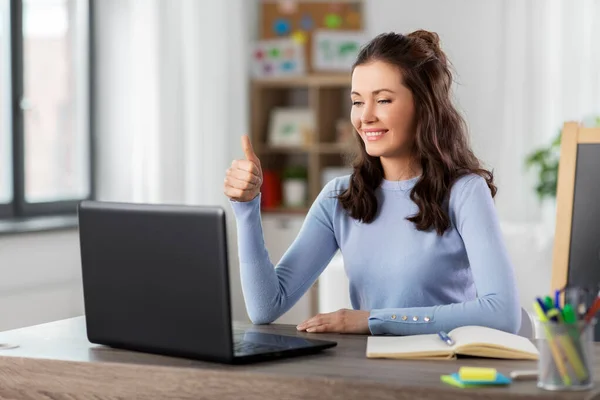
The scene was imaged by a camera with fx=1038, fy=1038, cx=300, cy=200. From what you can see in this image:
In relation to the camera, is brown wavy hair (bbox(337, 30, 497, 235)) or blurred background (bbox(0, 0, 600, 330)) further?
blurred background (bbox(0, 0, 600, 330))

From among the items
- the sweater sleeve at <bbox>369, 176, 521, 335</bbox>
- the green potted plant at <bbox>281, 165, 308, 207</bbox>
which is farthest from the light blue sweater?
the green potted plant at <bbox>281, 165, 308, 207</bbox>

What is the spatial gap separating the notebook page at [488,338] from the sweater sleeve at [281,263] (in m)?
0.49

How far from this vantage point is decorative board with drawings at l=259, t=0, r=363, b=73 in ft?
19.0

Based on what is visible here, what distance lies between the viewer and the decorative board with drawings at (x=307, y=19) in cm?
578

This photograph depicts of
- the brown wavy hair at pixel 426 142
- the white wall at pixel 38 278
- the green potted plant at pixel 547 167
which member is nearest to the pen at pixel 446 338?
the brown wavy hair at pixel 426 142

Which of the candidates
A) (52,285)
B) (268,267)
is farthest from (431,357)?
(52,285)

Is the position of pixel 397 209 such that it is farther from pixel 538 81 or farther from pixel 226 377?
pixel 538 81

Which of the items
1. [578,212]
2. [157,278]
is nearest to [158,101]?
[578,212]

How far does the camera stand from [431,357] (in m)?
1.67

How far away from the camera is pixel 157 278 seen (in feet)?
5.38

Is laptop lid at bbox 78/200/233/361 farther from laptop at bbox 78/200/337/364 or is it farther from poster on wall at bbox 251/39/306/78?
poster on wall at bbox 251/39/306/78

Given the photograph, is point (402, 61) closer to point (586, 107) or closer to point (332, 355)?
point (332, 355)

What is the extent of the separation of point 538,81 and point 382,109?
3.10 m

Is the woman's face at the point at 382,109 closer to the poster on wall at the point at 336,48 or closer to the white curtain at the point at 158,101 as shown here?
the white curtain at the point at 158,101
